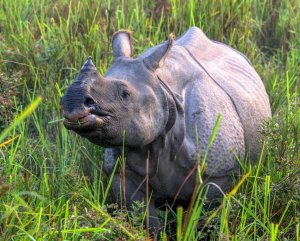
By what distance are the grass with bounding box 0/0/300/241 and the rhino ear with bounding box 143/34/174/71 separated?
0.52 metres

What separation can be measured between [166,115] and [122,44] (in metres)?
0.43

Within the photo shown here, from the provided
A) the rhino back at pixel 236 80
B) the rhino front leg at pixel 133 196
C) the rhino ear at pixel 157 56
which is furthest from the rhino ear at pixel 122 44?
the rhino front leg at pixel 133 196

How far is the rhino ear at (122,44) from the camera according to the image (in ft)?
11.3

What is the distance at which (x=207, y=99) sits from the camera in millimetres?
3520

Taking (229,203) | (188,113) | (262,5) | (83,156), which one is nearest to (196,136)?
(188,113)

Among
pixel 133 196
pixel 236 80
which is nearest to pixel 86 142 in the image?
pixel 133 196

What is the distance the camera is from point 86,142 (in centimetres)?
384

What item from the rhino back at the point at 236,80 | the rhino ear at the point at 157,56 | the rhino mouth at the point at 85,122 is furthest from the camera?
the rhino back at the point at 236,80

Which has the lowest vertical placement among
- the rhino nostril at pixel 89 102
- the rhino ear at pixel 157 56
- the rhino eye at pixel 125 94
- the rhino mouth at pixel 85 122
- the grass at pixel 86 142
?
the grass at pixel 86 142

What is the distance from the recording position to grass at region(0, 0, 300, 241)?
9.49ft

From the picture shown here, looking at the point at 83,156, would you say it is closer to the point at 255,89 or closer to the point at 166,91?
the point at 166,91

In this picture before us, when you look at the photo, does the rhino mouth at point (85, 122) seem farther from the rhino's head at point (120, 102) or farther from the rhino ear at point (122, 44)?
the rhino ear at point (122, 44)

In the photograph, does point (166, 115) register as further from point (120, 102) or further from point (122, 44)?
point (122, 44)

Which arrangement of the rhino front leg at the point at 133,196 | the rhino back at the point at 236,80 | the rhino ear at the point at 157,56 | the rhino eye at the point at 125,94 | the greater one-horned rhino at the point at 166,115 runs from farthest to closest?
1. the rhino back at the point at 236,80
2. the rhino front leg at the point at 133,196
3. the rhino ear at the point at 157,56
4. the rhino eye at the point at 125,94
5. the greater one-horned rhino at the point at 166,115
